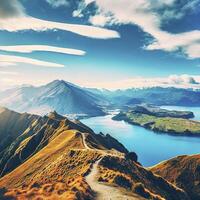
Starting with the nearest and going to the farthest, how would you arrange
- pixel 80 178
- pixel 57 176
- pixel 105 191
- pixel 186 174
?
1. pixel 105 191
2. pixel 80 178
3. pixel 57 176
4. pixel 186 174

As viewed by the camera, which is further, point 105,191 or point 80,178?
point 80,178

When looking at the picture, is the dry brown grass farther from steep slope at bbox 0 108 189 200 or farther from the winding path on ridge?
the winding path on ridge

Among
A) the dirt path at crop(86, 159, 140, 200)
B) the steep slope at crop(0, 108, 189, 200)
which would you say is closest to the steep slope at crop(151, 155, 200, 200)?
the steep slope at crop(0, 108, 189, 200)

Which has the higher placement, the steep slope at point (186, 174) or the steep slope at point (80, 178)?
the steep slope at point (80, 178)

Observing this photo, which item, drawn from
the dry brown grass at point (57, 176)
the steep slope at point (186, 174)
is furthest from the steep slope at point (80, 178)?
the steep slope at point (186, 174)

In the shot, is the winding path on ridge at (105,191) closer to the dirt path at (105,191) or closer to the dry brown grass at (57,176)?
the dirt path at (105,191)

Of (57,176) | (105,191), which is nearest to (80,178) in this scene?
(105,191)

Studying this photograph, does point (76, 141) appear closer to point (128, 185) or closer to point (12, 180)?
point (12, 180)

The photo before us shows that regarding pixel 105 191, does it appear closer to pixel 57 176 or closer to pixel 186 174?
pixel 57 176
